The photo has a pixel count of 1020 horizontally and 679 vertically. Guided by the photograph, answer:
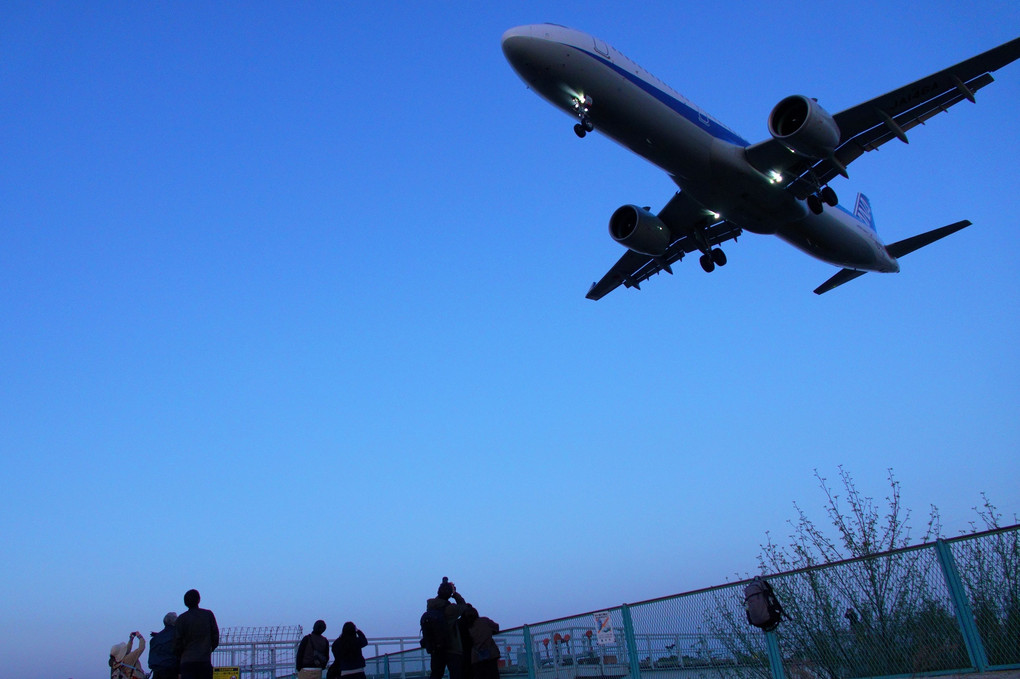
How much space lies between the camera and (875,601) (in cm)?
854

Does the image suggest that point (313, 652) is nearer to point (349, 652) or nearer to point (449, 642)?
point (349, 652)

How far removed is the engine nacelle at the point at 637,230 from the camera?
25.2 m

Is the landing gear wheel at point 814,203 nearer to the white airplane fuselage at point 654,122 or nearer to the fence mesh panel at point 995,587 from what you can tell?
the white airplane fuselage at point 654,122

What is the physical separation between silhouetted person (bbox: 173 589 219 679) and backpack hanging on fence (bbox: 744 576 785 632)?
21.6ft

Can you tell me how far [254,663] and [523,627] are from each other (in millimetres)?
→ 12053

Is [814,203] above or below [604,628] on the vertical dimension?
above

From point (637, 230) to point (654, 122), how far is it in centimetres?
521

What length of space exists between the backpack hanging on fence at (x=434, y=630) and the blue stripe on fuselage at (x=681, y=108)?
14.8m

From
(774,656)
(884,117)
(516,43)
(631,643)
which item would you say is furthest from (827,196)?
(774,656)

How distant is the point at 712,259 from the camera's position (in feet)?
89.0

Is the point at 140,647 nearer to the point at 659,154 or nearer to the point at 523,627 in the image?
the point at 523,627

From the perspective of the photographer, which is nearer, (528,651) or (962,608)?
(962,608)

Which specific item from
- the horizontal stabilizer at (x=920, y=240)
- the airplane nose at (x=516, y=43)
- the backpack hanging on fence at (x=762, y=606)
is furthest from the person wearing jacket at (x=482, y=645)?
the horizontal stabilizer at (x=920, y=240)

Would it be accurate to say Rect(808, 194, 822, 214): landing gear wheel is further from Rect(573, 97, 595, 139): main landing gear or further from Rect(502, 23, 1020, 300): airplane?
Rect(573, 97, 595, 139): main landing gear
